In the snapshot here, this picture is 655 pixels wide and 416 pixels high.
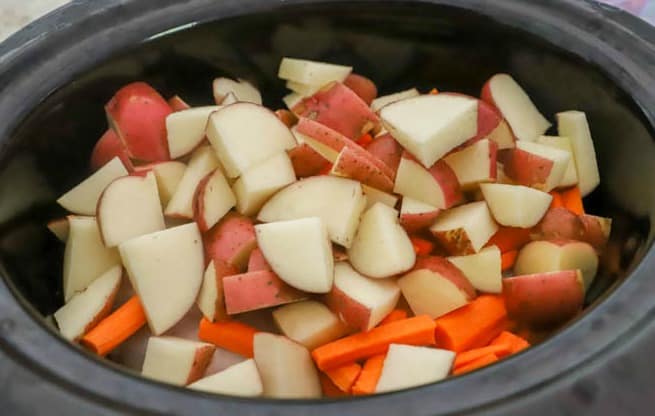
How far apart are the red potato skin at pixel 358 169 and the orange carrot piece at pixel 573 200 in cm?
22

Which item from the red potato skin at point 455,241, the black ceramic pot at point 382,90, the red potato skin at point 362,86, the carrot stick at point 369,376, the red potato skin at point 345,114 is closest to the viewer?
the black ceramic pot at point 382,90

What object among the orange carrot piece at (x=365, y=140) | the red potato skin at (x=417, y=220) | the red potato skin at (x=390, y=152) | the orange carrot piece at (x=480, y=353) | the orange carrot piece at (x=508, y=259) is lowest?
the orange carrot piece at (x=480, y=353)

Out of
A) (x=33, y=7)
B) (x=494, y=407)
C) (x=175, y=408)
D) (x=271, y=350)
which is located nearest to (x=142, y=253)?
(x=271, y=350)

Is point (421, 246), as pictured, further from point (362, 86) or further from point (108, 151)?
point (108, 151)

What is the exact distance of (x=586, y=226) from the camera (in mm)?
922

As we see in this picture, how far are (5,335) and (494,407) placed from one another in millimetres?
399

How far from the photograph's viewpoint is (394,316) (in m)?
0.85

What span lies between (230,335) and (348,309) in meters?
0.13

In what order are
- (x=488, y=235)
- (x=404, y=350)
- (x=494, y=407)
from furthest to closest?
1. (x=488, y=235)
2. (x=404, y=350)
3. (x=494, y=407)

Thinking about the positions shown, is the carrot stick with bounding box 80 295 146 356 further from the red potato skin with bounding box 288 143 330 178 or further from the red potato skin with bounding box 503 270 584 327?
the red potato skin with bounding box 503 270 584 327

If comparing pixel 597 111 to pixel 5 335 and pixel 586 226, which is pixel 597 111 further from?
pixel 5 335

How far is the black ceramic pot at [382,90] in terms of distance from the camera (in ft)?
2.03

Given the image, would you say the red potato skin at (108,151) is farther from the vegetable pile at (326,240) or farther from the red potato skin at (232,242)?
the red potato skin at (232,242)

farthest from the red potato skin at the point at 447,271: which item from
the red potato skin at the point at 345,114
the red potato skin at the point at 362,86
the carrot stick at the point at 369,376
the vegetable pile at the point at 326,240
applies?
the red potato skin at the point at 362,86
